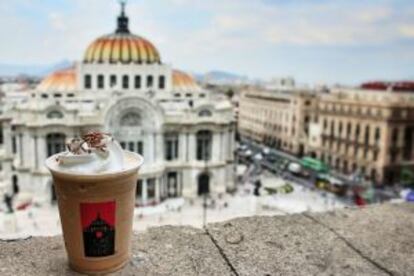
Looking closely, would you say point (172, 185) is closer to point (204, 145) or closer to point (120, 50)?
point (204, 145)

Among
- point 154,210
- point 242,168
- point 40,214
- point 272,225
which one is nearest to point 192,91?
point 242,168

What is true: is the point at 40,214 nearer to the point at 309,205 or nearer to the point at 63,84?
the point at 63,84

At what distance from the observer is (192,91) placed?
4388 centimetres

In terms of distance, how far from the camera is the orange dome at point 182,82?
43.3 metres

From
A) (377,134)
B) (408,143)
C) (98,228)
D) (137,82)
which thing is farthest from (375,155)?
(98,228)

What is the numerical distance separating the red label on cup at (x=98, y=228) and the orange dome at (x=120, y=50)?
37.7 m

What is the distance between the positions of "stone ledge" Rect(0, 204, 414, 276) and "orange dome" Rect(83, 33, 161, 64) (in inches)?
1448

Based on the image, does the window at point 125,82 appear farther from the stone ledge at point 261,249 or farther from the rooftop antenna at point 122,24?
the stone ledge at point 261,249

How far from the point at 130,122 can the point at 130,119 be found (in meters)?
0.23

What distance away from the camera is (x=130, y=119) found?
3497cm

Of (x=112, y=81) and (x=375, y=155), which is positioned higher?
(x=112, y=81)

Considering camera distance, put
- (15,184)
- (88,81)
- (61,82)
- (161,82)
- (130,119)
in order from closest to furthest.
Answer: (130,119) < (15,184) < (88,81) < (61,82) < (161,82)

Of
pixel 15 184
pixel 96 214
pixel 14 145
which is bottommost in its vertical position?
pixel 15 184

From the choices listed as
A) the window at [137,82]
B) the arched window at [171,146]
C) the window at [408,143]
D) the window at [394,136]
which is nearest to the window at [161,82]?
the window at [137,82]
